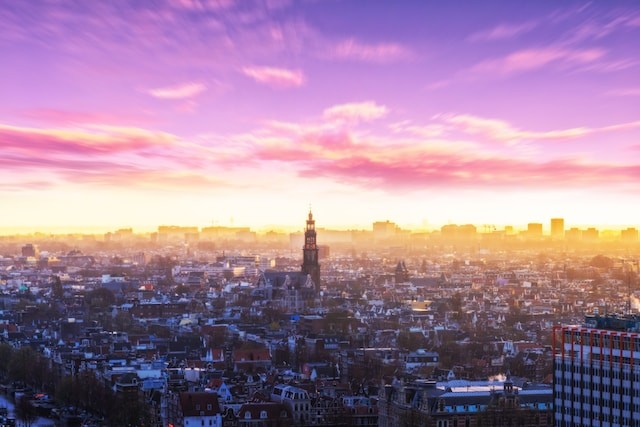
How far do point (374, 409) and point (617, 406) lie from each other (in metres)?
17.1

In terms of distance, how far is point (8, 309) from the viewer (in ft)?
405

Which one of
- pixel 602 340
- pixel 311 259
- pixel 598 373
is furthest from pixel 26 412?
pixel 311 259

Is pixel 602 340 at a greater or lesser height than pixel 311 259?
lesser

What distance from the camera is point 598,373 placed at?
1563 inches

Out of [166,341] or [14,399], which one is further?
[166,341]

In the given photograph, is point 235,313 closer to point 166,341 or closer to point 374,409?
point 166,341

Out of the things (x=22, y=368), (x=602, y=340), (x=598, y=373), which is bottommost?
(x=22, y=368)

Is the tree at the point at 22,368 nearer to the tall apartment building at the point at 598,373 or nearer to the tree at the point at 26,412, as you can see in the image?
the tree at the point at 26,412

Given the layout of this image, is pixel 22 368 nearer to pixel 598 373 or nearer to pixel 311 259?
pixel 598 373

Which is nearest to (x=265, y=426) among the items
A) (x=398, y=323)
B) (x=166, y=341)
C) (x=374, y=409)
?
(x=374, y=409)

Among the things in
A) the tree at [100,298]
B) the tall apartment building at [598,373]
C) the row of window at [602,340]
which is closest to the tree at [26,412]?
the tall apartment building at [598,373]

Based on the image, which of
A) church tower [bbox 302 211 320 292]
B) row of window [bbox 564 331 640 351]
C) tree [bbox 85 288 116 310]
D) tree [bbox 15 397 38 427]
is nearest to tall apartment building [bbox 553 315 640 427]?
row of window [bbox 564 331 640 351]

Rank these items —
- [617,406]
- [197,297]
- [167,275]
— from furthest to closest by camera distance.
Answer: [167,275]
[197,297]
[617,406]

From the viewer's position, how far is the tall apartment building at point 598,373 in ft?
126
